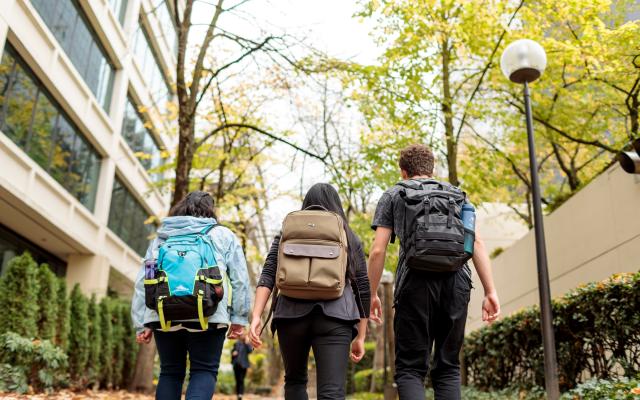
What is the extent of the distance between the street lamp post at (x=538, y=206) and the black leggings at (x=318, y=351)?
3915 millimetres

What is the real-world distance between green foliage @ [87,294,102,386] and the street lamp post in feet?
35.2

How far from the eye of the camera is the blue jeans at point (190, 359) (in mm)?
4082

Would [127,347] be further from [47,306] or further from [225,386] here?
[225,386]

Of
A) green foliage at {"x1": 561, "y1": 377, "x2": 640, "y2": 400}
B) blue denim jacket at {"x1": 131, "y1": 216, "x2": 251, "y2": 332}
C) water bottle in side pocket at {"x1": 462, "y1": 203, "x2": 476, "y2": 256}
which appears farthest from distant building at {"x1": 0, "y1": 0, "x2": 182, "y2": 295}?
green foliage at {"x1": 561, "y1": 377, "x2": 640, "y2": 400}

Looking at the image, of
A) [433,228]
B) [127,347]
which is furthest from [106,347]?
[433,228]

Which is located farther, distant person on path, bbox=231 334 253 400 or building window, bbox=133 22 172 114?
building window, bbox=133 22 172 114

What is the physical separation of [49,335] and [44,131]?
7.19 metres

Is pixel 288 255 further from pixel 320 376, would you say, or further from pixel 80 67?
pixel 80 67

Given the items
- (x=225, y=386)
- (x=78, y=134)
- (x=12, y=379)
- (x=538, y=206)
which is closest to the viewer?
(x=538, y=206)

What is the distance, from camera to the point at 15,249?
677 inches

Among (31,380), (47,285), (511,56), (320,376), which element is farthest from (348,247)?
(47,285)

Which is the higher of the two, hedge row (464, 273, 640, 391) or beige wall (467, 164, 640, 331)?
beige wall (467, 164, 640, 331)

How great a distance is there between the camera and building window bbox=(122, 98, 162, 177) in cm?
2444

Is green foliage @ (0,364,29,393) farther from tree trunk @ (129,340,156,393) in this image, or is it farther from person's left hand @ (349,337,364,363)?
person's left hand @ (349,337,364,363)
